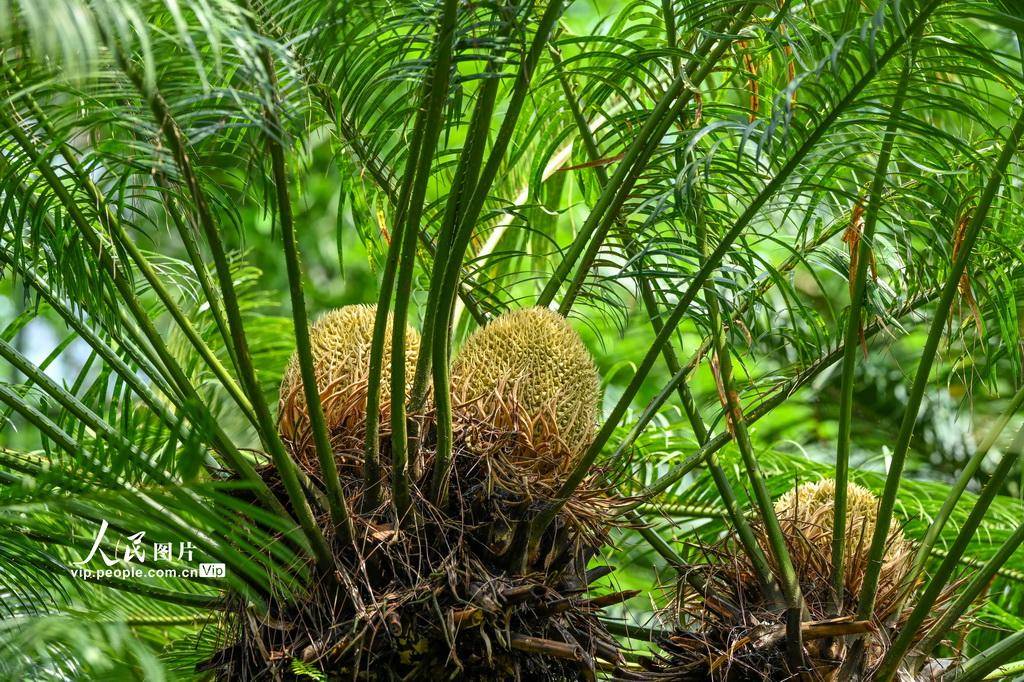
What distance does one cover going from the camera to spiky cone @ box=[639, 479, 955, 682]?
2.33 metres

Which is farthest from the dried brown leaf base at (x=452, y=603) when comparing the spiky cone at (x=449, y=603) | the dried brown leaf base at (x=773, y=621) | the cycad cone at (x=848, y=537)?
the cycad cone at (x=848, y=537)

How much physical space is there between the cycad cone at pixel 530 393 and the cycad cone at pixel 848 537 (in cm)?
58

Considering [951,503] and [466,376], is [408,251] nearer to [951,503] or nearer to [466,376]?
[466,376]

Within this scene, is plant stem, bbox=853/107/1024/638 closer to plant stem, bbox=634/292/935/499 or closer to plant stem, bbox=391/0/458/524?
plant stem, bbox=634/292/935/499

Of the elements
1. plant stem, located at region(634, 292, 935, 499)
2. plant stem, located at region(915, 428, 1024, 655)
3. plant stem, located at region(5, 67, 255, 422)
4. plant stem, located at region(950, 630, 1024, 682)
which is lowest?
plant stem, located at region(950, 630, 1024, 682)

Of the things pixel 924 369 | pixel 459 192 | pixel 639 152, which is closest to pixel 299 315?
pixel 459 192

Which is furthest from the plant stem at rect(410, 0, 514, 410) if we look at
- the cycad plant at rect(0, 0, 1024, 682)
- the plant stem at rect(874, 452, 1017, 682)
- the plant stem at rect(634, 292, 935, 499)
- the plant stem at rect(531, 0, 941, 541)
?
the plant stem at rect(874, 452, 1017, 682)

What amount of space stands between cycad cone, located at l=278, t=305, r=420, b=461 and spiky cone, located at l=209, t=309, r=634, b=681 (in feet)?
0.38

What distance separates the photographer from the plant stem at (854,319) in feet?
7.20

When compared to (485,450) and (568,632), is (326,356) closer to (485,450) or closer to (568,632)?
(485,450)

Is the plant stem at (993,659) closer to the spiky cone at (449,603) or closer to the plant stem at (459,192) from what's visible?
the spiky cone at (449,603)

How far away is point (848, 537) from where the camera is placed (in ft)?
8.30

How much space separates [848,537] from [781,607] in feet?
0.84

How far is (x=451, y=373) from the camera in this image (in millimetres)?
2424
